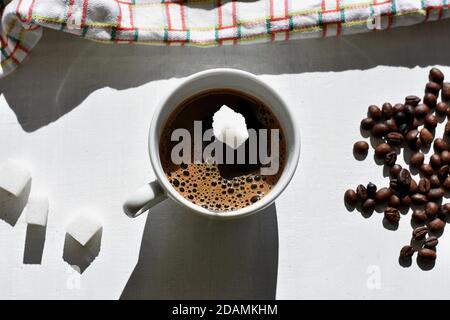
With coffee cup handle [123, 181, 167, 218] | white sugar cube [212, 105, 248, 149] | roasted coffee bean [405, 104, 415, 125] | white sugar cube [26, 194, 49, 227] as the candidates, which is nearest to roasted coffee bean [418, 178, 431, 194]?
roasted coffee bean [405, 104, 415, 125]

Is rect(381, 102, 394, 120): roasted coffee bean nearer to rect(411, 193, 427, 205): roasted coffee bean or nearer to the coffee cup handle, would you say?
rect(411, 193, 427, 205): roasted coffee bean

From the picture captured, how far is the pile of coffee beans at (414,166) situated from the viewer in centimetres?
117

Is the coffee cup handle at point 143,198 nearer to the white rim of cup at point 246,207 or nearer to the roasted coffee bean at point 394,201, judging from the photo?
the white rim of cup at point 246,207

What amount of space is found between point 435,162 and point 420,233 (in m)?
0.12

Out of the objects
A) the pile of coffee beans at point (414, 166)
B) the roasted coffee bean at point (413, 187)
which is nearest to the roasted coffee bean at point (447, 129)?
the pile of coffee beans at point (414, 166)

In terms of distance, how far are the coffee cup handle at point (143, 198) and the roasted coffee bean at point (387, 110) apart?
42 centimetres

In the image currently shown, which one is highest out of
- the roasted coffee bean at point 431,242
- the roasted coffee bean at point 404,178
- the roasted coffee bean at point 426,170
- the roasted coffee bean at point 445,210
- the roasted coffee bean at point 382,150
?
the roasted coffee bean at point 382,150

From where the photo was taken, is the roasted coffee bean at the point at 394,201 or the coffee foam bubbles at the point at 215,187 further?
the roasted coffee bean at the point at 394,201

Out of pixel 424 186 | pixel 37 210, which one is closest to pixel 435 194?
pixel 424 186

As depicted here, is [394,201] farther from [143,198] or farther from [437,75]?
[143,198]

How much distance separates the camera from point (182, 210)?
1.16 m

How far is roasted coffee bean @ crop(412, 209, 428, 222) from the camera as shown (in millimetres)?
1170

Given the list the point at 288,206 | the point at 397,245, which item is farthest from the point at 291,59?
the point at 397,245

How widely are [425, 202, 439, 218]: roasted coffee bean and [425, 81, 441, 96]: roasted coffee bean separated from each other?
19 cm
